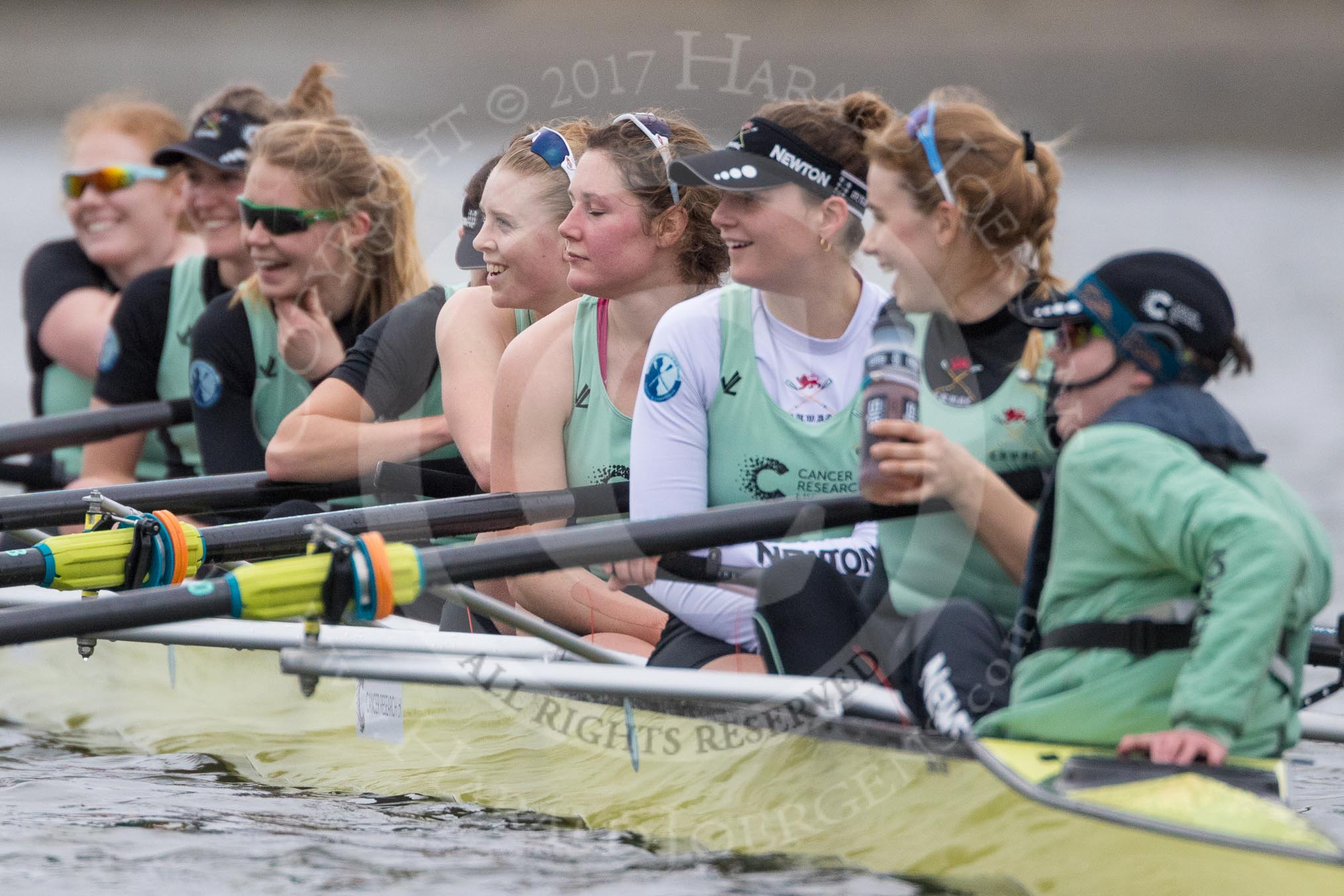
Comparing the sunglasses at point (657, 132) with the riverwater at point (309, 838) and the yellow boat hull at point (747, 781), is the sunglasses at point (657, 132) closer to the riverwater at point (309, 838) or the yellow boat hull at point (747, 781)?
the riverwater at point (309, 838)

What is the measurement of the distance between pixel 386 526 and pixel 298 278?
1.42m

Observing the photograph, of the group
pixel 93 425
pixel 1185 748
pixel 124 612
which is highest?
pixel 93 425

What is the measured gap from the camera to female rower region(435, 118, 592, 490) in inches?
169

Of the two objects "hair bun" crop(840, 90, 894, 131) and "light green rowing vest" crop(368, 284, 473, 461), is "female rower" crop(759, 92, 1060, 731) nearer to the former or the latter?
"hair bun" crop(840, 90, 894, 131)

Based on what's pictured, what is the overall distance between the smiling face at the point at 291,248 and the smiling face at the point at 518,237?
3.11 feet

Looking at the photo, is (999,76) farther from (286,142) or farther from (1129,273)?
(1129,273)

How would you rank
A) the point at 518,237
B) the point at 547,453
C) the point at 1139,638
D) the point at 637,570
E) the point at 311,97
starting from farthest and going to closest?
the point at 311,97, the point at 518,237, the point at 547,453, the point at 637,570, the point at 1139,638

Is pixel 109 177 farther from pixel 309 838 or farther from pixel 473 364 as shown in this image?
Result: pixel 309 838

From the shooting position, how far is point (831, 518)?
334 centimetres

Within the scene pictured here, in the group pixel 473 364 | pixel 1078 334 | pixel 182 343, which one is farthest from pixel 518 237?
pixel 182 343

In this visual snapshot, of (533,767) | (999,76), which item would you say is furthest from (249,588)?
(999,76)

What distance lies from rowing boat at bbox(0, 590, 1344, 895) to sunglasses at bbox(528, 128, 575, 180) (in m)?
1.21

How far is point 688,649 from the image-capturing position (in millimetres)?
3730

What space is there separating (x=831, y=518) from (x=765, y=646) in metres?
0.29
